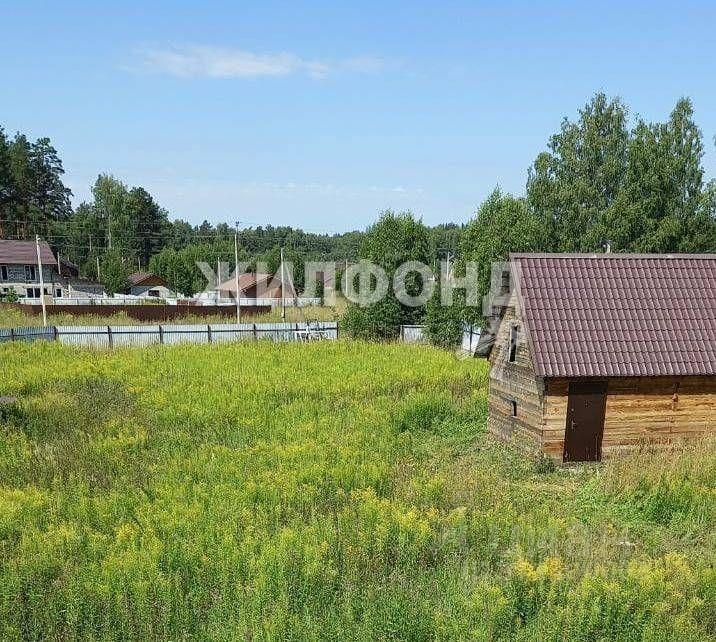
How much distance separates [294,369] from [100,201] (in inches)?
2492

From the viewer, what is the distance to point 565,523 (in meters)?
8.48

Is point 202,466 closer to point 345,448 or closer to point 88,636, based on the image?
point 345,448

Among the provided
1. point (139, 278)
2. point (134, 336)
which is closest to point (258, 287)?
point (139, 278)

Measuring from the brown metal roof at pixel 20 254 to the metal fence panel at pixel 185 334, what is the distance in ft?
83.3

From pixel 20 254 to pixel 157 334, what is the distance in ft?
97.0

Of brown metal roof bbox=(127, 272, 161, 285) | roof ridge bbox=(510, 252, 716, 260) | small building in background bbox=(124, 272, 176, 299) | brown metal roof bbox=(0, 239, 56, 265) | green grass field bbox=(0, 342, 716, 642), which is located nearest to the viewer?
green grass field bbox=(0, 342, 716, 642)

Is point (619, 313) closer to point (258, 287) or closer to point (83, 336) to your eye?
point (83, 336)

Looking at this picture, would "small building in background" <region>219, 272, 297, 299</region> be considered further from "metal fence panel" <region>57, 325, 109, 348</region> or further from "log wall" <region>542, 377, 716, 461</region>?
"log wall" <region>542, 377, 716, 461</region>

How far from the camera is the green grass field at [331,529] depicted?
616 centimetres

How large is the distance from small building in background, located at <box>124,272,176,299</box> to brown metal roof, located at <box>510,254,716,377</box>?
180ft

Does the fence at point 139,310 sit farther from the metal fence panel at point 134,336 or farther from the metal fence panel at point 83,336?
the metal fence panel at point 134,336

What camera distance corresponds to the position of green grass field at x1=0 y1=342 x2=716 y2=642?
20.2 feet

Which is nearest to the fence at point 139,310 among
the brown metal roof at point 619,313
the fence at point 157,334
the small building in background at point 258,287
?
the fence at point 157,334

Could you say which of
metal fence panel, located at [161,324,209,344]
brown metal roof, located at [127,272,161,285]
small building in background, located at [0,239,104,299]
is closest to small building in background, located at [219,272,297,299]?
brown metal roof, located at [127,272,161,285]
